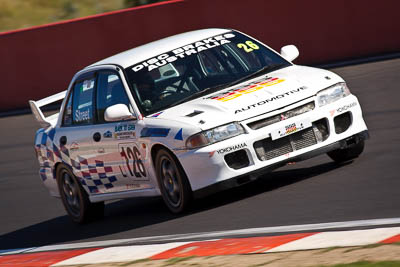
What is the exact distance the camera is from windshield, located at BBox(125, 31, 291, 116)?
28.0 feet

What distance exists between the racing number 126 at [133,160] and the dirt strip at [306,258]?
89.3 inches

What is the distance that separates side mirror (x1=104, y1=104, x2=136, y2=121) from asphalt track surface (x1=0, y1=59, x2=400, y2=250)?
966 mm

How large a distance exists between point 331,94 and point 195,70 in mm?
1310

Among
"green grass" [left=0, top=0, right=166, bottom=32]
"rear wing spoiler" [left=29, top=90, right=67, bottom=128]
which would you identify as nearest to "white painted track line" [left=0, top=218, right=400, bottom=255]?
"rear wing spoiler" [left=29, top=90, right=67, bottom=128]

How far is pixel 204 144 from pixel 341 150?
1.79m

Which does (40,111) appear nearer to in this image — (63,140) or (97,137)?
(63,140)

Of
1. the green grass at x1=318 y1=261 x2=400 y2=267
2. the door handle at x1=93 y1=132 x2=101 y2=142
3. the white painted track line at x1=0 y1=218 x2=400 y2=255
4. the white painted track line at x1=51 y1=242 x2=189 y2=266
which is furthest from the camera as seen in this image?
the door handle at x1=93 y1=132 x2=101 y2=142

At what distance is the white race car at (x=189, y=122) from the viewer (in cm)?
780

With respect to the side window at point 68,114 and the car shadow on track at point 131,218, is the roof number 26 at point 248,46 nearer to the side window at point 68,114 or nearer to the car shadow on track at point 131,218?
the car shadow on track at point 131,218

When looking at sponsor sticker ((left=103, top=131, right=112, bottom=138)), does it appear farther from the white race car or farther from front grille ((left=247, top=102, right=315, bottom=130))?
front grille ((left=247, top=102, right=315, bottom=130))

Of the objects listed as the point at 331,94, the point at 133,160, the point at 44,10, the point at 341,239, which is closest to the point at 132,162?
the point at 133,160

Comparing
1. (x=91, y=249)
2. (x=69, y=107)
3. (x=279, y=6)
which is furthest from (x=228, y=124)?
(x=279, y=6)

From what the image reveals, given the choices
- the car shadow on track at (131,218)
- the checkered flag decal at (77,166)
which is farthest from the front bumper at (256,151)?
the checkered flag decal at (77,166)

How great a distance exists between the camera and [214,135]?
7.75m
